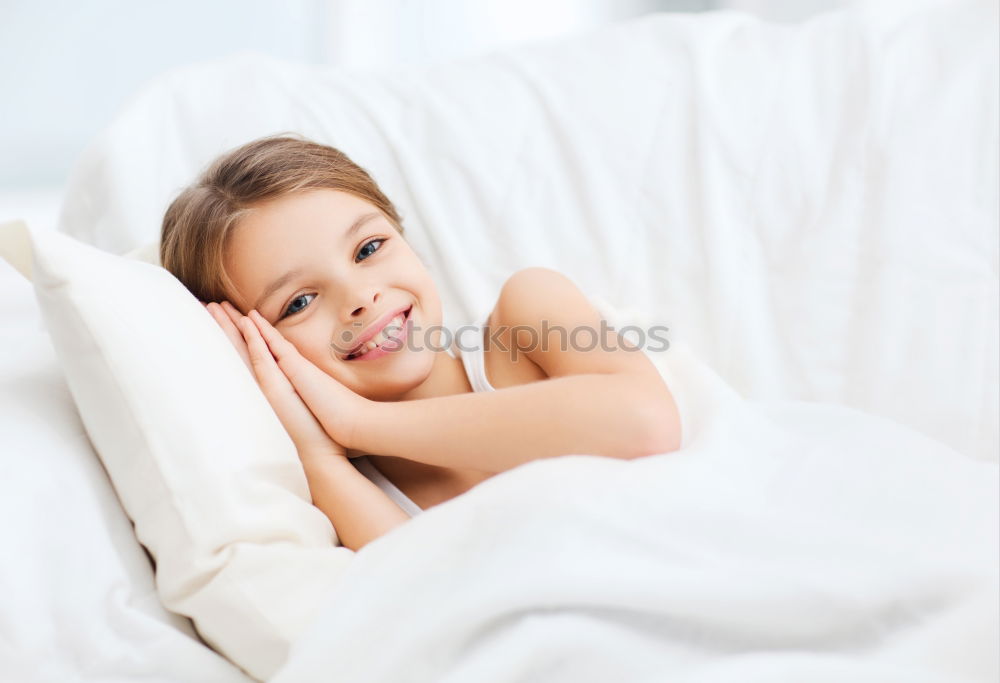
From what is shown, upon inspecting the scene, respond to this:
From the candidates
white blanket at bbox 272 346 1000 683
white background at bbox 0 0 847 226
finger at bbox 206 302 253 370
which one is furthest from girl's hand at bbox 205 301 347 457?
white background at bbox 0 0 847 226

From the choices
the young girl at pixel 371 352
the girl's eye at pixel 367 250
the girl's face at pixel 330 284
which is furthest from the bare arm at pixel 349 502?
the girl's eye at pixel 367 250

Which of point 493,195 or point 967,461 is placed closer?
point 967,461

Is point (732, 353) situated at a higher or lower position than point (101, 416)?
lower

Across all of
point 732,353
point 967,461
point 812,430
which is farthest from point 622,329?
point 967,461

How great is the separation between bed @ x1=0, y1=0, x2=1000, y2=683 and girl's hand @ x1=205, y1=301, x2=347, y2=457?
167mm

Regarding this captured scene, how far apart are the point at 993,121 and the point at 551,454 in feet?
2.39

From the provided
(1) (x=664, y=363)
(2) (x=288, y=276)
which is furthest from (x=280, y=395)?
(1) (x=664, y=363)

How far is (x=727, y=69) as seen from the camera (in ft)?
4.21

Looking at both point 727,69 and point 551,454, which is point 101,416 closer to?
point 551,454

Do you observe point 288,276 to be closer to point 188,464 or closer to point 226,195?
point 226,195

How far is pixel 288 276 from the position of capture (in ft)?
3.25

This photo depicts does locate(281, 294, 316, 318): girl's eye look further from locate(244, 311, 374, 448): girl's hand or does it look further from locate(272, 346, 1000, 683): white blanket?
locate(272, 346, 1000, 683): white blanket

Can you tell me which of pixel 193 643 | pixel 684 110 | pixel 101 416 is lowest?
pixel 193 643

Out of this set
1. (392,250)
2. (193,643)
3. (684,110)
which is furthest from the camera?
(684,110)
